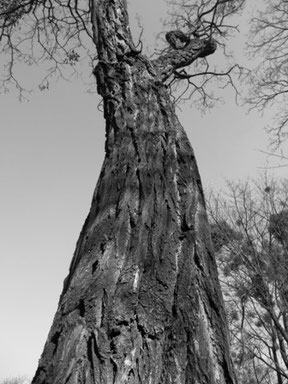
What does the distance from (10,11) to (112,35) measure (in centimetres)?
331

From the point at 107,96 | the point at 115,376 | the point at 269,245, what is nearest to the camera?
the point at 115,376

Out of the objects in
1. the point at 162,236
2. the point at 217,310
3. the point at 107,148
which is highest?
the point at 107,148

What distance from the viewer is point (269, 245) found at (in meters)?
8.67

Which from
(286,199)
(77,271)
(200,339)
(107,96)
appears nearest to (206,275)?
(200,339)

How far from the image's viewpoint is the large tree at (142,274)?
120 centimetres

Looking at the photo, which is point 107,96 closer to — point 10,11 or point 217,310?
point 217,310

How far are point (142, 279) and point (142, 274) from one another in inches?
1.0

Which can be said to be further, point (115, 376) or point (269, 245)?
point (269, 245)

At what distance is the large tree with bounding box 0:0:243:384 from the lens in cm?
120

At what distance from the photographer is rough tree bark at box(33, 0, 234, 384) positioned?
47.1 inches

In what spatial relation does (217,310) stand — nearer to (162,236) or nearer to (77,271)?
(162,236)

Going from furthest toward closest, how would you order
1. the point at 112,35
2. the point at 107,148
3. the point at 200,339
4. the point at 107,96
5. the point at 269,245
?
the point at 269,245 < the point at 112,35 < the point at 107,96 < the point at 107,148 < the point at 200,339

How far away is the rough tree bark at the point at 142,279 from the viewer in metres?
1.20

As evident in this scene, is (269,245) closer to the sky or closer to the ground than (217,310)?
closer to the sky
